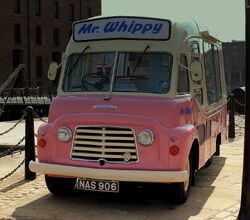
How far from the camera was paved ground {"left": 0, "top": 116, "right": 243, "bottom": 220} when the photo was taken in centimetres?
630

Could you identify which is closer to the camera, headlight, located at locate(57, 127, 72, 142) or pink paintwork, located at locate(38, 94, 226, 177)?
pink paintwork, located at locate(38, 94, 226, 177)

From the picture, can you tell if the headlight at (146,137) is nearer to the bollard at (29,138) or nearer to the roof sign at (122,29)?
the roof sign at (122,29)

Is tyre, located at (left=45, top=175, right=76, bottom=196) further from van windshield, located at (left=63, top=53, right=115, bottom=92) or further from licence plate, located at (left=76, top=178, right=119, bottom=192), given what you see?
van windshield, located at (left=63, top=53, right=115, bottom=92)

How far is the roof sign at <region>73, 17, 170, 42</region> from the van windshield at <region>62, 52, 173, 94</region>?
0.26m

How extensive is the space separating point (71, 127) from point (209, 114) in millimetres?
2854

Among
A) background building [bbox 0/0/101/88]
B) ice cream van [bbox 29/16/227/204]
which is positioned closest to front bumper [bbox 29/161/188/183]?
ice cream van [bbox 29/16/227/204]

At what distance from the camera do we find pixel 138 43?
705 centimetres

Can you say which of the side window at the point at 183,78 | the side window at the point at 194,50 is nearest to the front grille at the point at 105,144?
the side window at the point at 183,78

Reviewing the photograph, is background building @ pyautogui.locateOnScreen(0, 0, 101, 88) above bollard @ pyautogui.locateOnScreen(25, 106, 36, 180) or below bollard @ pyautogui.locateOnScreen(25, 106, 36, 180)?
above

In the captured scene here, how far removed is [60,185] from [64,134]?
42.1 inches

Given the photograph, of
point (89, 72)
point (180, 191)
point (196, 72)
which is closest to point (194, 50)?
point (196, 72)

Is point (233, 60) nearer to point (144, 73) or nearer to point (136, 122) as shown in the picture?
point (144, 73)

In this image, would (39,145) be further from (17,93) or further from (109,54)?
(17,93)

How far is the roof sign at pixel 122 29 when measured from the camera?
6.96 m
